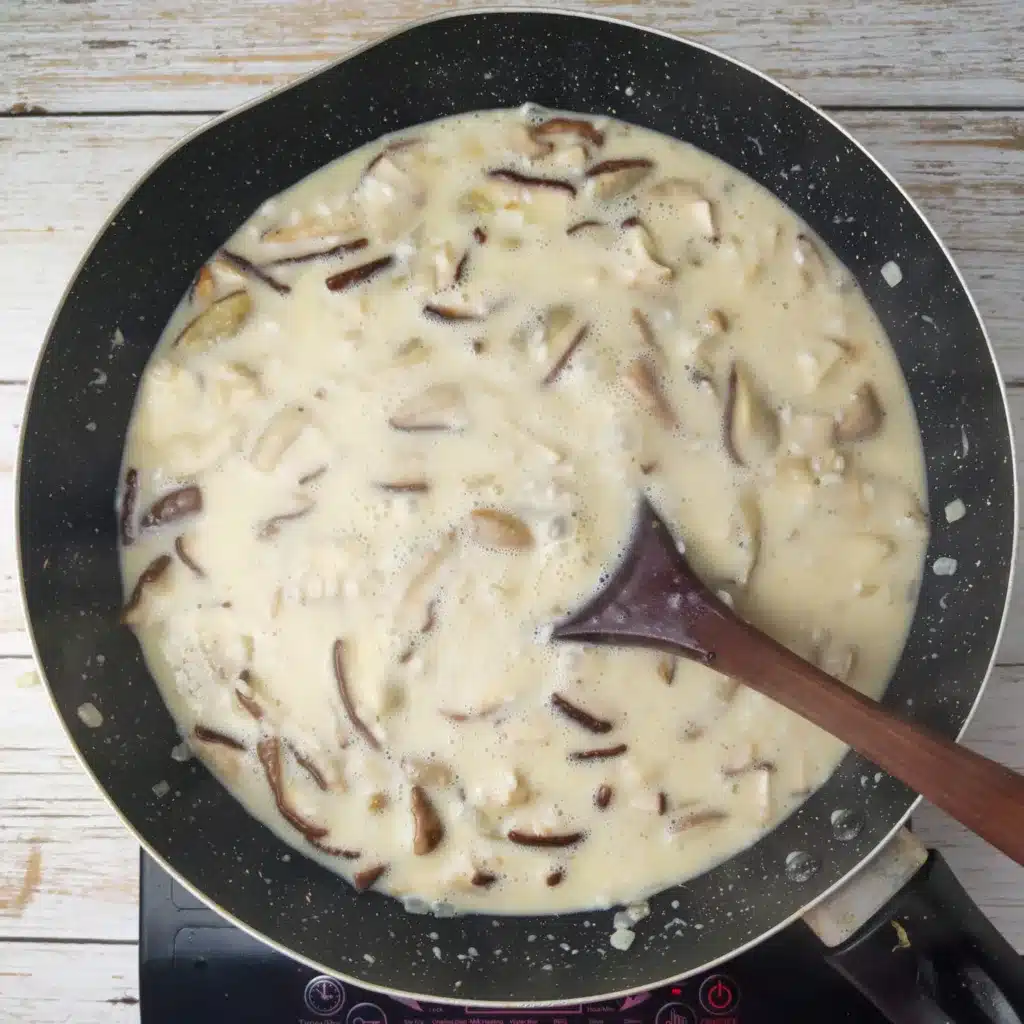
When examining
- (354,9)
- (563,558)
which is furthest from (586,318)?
(354,9)

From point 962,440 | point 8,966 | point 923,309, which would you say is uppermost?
point 923,309

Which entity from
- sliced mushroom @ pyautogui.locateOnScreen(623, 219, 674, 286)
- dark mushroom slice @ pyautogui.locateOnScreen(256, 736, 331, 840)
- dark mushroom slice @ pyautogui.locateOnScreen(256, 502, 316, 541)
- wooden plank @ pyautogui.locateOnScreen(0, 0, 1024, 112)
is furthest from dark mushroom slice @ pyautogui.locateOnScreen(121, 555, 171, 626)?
sliced mushroom @ pyautogui.locateOnScreen(623, 219, 674, 286)

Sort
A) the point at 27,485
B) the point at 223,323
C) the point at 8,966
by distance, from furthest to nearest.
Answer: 1. the point at 8,966
2. the point at 223,323
3. the point at 27,485

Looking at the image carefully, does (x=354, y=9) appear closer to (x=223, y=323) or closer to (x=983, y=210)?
(x=223, y=323)

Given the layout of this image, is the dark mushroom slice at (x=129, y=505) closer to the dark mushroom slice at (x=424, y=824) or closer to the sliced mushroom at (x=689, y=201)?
the dark mushroom slice at (x=424, y=824)

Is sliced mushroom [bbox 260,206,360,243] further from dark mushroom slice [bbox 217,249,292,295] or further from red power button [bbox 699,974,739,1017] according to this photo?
red power button [bbox 699,974,739,1017]

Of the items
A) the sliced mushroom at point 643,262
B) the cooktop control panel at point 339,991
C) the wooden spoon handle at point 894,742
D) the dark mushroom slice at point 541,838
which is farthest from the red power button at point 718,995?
the sliced mushroom at point 643,262
